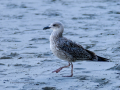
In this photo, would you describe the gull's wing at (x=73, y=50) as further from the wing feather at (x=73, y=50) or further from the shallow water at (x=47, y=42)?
the shallow water at (x=47, y=42)

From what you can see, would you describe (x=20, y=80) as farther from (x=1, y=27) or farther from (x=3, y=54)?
(x=1, y=27)

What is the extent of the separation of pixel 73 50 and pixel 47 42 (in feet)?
11.7

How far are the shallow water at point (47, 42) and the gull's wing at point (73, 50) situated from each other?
16.3 inches

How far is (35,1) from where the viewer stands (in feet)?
66.7

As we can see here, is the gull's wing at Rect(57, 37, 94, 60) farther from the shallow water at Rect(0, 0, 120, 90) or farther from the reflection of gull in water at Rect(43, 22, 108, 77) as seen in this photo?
the shallow water at Rect(0, 0, 120, 90)

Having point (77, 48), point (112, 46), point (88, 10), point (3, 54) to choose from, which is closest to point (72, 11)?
point (88, 10)

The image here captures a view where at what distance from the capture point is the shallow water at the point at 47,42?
733 centimetres

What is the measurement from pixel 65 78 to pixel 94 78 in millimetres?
669

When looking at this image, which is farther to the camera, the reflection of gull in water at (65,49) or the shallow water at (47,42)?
the reflection of gull in water at (65,49)

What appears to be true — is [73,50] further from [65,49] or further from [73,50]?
[65,49]

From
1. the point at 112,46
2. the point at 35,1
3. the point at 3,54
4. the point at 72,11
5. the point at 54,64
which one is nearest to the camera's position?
the point at 54,64

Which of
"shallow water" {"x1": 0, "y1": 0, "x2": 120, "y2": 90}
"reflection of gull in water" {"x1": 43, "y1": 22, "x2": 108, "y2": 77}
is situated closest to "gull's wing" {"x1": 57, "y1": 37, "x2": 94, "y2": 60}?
"reflection of gull in water" {"x1": 43, "y1": 22, "x2": 108, "y2": 77}

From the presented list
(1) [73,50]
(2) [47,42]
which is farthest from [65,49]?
(2) [47,42]

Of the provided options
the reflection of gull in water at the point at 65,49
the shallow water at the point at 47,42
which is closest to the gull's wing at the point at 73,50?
the reflection of gull in water at the point at 65,49
